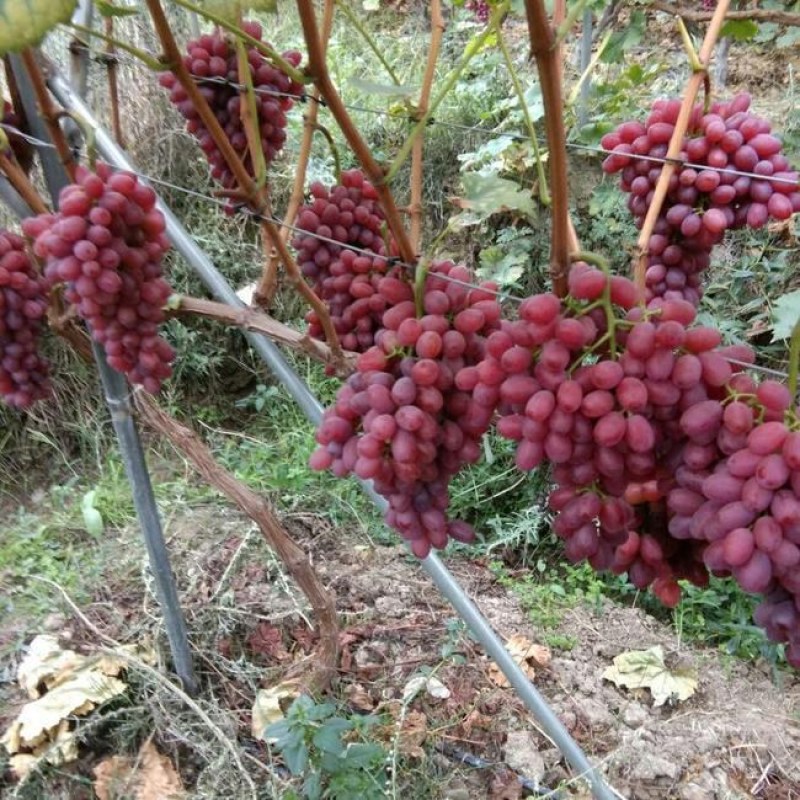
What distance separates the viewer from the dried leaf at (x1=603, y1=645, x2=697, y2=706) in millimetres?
1467

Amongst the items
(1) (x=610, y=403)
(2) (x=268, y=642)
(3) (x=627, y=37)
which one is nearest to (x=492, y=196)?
(1) (x=610, y=403)

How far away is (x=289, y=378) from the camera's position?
34.2 inches

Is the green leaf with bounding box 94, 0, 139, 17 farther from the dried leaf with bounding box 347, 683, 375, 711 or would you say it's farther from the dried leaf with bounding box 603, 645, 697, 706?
the dried leaf with bounding box 603, 645, 697, 706

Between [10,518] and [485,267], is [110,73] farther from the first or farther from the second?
[10,518]

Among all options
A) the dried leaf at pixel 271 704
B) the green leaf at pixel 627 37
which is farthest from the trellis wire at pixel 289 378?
the green leaf at pixel 627 37

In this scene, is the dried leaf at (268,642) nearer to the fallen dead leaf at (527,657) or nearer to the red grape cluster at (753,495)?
the fallen dead leaf at (527,657)

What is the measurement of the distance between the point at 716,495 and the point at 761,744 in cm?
122

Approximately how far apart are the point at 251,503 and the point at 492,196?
65cm

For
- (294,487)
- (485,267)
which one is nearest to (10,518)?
(294,487)

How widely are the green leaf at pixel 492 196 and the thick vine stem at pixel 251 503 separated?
597 mm

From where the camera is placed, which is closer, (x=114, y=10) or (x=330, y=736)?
(x=114, y=10)

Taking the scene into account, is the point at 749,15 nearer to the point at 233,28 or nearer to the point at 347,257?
the point at 347,257

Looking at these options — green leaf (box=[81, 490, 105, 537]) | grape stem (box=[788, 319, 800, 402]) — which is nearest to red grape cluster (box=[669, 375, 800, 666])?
grape stem (box=[788, 319, 800, 402])

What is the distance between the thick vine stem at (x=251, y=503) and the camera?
104cm
